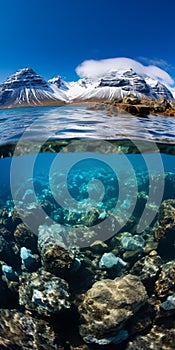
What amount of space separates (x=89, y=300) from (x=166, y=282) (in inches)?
91.8

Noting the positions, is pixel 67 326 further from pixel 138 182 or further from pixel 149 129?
pixel 138 182

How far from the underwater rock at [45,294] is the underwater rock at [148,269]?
7.87 feet

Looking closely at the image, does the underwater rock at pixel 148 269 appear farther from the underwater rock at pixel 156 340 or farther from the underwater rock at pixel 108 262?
the underwater rock at pixel 156 340

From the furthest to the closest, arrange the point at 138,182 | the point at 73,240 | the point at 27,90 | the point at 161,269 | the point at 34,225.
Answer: the point at 27,90 < the point at 138,182 < the point at 34,225 < the point at 73,240 < the point at 161,269

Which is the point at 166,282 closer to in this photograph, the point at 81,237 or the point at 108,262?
the point at 108,262

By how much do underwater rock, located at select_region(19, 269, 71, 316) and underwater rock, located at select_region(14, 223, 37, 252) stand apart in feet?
9.94

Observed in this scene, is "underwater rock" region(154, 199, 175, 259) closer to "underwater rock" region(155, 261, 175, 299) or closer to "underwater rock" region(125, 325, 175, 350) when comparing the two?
"underwater rock" region(155, 261, 175, 299)

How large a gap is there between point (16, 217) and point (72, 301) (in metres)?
5.77

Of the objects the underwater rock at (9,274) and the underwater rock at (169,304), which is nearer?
the underwater rock at (169,304)

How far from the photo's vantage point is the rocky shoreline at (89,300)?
18.8ft

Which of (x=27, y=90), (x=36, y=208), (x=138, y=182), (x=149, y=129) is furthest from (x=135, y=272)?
(x=27, y=90)

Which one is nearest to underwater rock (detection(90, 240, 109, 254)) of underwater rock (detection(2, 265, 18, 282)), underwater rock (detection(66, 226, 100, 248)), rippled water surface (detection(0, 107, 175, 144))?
underwater rock (detection(66, 226, 100, 248))

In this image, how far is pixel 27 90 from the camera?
613 feet

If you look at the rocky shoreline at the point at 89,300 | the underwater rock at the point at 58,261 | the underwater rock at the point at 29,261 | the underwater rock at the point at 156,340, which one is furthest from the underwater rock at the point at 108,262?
the underwater rock at the point at 156,340
